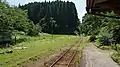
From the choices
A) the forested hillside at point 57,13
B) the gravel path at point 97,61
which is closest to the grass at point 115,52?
the gravel path at point 97,61

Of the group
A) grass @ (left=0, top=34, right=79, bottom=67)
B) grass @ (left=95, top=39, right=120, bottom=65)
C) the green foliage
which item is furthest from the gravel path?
the green foliage

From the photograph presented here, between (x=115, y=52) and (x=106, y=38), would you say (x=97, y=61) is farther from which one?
(x=106, y=38)

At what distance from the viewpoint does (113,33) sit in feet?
131

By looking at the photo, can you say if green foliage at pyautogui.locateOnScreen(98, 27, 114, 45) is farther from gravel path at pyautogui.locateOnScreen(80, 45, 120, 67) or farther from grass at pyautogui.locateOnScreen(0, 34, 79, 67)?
gravel path at pyautogui.locateOnScreen(80, 45, 120, 67)

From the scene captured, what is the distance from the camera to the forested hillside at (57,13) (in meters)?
153

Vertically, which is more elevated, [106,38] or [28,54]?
[106,38]

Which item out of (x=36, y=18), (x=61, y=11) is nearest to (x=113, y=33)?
(x=36, y=18)

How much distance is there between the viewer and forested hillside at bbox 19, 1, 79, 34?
503 feet

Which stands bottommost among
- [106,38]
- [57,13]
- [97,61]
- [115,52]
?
[97,61]

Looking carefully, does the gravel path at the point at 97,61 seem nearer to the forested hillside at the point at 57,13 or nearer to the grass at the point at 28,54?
the grass at the point at 28,54

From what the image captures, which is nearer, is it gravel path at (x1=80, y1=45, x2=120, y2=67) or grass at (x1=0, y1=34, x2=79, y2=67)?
gravel path at (x1=80, y1=45, x2=120, y2=67)

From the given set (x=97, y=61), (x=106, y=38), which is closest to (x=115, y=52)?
(x=97, y=61)

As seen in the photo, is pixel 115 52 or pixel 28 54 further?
pixel 115 52

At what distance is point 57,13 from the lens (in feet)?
527
